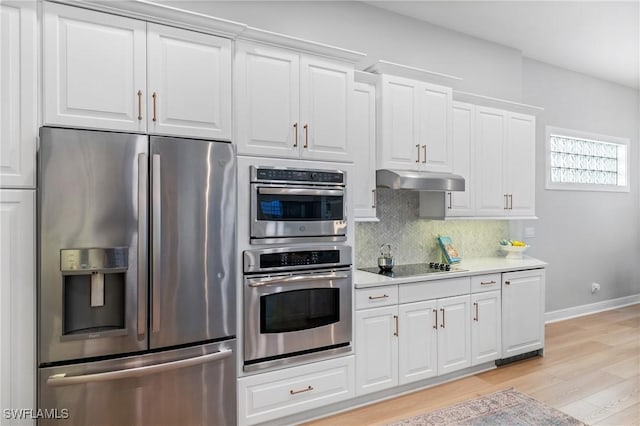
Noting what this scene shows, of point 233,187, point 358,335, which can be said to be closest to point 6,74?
point 233,187

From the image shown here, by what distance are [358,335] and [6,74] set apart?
2.49 metres

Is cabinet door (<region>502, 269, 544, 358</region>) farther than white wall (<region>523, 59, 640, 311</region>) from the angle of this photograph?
No

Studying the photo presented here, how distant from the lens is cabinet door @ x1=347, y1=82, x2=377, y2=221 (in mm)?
3086

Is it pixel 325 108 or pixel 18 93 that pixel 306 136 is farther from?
pixel 18 93

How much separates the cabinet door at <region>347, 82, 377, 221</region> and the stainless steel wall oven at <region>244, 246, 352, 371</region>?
561 millimetres

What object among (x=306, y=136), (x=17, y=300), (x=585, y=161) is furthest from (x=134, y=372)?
(x=585, y=161)

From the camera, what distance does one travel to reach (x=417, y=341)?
117 inches

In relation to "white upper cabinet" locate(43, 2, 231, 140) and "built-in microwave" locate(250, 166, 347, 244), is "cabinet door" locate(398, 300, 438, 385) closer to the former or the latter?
"built-in microwave" locate(250, 166, 347, 244)

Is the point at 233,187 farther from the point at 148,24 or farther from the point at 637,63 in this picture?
the point at 637,63

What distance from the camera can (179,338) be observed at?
2135 mm

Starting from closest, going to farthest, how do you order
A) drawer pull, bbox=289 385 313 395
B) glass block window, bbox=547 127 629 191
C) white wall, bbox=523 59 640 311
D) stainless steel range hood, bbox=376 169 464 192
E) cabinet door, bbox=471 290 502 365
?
1. drawer pull, bbox=289 385 313 395
2. stainless steel range hood, bbox=376 169 464 192
3. cabinet door, bbox=471 290 502 365
4. white wall, bbox=523 59 640 311
5. glass block window, bbox=547 127 629 191

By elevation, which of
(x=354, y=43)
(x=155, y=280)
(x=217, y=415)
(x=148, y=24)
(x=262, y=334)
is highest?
(x=354, y=43)

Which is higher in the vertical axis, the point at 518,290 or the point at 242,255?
the point at 242,255

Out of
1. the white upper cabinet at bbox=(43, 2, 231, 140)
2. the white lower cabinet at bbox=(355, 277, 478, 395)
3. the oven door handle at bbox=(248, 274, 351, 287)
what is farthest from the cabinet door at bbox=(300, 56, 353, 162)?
the white lower cabinet at bbox=(355, 277, 478, 395)
